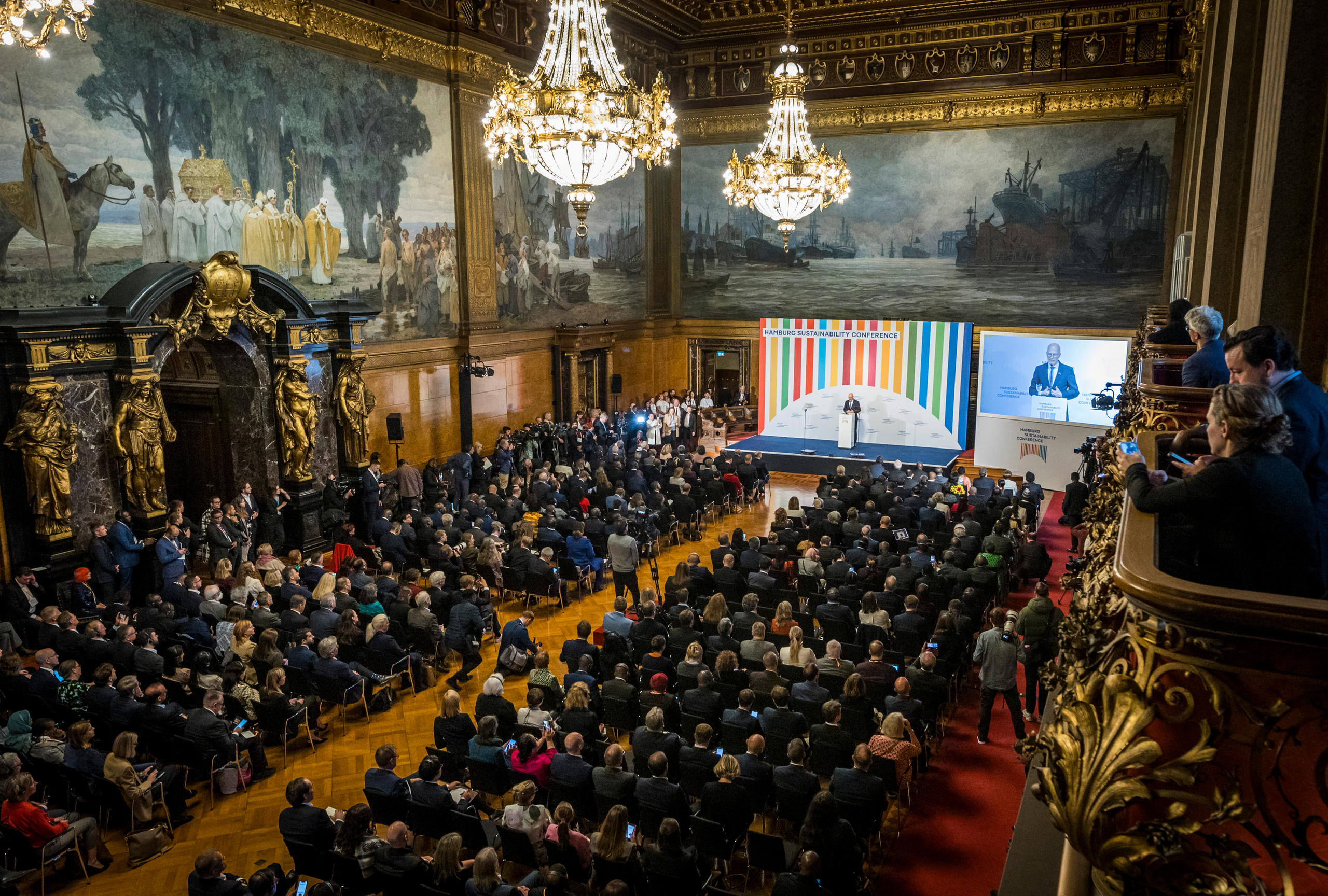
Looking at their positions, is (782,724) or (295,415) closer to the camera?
(782,724)

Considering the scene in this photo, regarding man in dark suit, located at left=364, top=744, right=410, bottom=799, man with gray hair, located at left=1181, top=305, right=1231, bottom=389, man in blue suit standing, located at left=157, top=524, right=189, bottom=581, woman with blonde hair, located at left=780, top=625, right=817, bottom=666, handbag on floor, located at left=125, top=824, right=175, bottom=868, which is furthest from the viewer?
man in blue suit standing, located at left=157, top=524, right=189, bottom=581

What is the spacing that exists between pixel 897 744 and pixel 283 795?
5452mm

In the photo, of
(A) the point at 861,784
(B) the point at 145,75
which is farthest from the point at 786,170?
(A) the point at 861,784

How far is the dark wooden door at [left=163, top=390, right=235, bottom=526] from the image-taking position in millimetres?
14953

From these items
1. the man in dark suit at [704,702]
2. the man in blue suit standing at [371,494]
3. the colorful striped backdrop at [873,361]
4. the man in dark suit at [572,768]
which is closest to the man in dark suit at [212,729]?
the man in dark suit at [572,768]

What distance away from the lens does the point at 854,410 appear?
22266mm

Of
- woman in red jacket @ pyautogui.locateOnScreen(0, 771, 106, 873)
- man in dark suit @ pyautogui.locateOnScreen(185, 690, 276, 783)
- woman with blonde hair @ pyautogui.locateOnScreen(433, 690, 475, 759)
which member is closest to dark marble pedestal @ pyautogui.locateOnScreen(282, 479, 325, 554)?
man in dark suit @ pyautogui.locateOnScreen(185, 690, 276, 783)

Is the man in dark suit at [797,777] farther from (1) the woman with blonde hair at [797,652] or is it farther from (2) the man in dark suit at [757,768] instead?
(1) the woman with blonde hair at [797,652]

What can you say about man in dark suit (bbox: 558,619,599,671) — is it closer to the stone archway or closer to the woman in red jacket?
the woman in red jacket

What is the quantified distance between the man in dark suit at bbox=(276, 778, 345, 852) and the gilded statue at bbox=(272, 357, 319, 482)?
950 centimetres

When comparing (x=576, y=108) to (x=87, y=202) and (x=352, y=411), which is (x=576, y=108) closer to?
(x=87, y=202)

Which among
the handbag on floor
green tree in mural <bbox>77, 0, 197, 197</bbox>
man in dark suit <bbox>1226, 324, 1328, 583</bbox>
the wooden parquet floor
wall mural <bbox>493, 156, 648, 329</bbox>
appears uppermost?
green tree in mural <bbox>77, 0, 197, 197</bbox>

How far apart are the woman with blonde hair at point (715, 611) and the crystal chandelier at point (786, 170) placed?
7457 millimetres

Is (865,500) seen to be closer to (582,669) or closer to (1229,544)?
(582,669)
